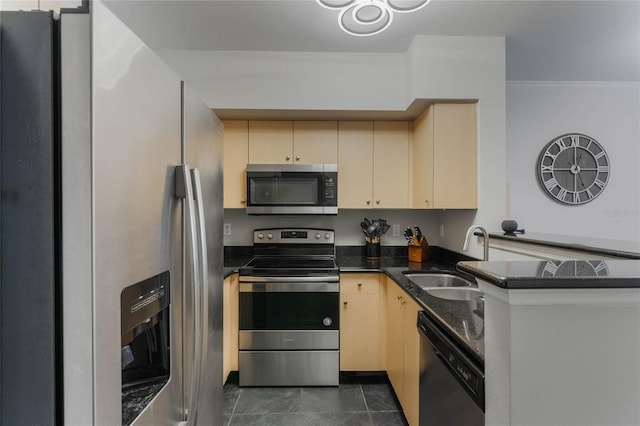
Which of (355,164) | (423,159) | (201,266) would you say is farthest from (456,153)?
(201,266)

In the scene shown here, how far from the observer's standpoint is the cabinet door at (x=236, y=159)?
8.50ft

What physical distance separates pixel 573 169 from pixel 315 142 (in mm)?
2549

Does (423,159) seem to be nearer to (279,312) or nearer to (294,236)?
(294,236)

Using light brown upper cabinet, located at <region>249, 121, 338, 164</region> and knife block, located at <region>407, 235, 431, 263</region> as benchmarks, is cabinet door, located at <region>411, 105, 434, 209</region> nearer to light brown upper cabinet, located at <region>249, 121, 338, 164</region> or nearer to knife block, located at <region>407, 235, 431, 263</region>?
knife block, located at <region>407, 235, 431, 263</region>

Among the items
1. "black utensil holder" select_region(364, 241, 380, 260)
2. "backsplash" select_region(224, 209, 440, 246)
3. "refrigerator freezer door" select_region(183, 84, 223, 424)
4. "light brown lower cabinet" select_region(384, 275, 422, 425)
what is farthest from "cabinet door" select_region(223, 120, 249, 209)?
"light brown lower cabinet" select_region(384, 275, 422, 425)

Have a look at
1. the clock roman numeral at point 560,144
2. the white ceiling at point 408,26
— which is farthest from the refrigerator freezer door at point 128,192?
the clock roman numeral at point 560,144

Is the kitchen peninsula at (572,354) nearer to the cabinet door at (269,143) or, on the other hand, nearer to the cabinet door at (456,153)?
the cabinet door at (456,153)

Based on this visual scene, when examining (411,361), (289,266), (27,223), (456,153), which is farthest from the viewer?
(289,266)

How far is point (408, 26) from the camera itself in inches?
80.0

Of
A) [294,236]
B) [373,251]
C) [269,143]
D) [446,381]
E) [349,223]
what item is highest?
[269,143]

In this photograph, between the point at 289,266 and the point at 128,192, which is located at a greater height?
the point at 128,192

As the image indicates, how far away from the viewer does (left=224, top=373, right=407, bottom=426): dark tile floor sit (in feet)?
Answer: 6.47

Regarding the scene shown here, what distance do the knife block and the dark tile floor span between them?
39.6 inches

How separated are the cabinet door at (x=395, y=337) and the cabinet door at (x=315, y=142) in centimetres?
116
